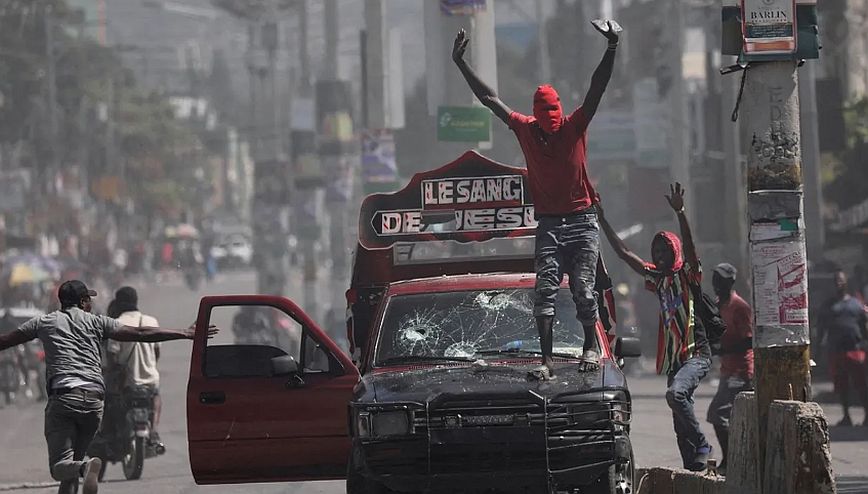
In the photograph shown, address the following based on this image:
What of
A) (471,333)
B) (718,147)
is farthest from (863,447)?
(718,147)

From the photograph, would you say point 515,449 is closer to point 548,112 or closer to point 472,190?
point 548,112

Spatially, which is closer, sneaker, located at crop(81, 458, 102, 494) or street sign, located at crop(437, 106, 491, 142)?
sneaker, located at crop(81, 458, 102, 494)

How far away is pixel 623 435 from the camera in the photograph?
951 cm

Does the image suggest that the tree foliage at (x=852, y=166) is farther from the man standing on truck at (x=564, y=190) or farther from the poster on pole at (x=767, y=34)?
the poster on pole at (x=767, y=34)

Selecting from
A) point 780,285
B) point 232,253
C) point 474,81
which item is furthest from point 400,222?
point 232,253

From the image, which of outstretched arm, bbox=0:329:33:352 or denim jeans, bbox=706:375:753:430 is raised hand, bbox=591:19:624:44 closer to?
denim jeans, bbox=706:375:753:430

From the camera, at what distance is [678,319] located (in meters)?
11.8

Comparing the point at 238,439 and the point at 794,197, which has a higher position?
the point at 794,197

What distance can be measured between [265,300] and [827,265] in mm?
18950

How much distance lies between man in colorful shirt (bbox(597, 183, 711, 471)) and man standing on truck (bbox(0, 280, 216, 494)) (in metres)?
3.18

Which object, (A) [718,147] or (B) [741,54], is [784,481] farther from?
(A) [718,147]

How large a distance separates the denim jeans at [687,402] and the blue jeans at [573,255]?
5.27 feet

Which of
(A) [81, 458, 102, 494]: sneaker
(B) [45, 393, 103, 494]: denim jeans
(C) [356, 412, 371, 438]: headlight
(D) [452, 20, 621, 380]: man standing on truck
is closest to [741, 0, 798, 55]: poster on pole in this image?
(D) [452, 20, 621, 380]: man standing on truck

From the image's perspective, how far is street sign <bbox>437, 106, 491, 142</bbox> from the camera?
24.6 metres
